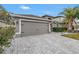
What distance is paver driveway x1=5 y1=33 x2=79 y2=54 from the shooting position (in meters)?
8.25

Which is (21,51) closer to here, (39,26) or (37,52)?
(37,52)

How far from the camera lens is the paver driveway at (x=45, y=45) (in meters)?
8.25

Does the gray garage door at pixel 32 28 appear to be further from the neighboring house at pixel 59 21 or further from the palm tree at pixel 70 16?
the palm tree at pixel 70 16

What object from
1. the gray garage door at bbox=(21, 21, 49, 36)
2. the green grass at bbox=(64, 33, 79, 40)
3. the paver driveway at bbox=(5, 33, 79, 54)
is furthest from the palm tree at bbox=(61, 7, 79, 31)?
the gray garage door at bbox=(21, 21, 49, 36)

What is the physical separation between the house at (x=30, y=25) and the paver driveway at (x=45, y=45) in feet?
1.22

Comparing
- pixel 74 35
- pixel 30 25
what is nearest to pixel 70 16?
pixel 74 35

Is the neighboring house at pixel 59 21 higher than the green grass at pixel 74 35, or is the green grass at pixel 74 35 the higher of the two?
the neighboring house at pixel 59 21

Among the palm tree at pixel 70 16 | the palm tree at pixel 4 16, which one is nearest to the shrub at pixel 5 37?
the palm tree at pixel 4 16

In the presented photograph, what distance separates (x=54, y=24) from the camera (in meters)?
9.75

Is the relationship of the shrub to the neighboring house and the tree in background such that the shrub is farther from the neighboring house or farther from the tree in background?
the neighboring house

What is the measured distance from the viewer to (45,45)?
8953 millimetres

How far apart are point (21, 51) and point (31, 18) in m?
2.59
